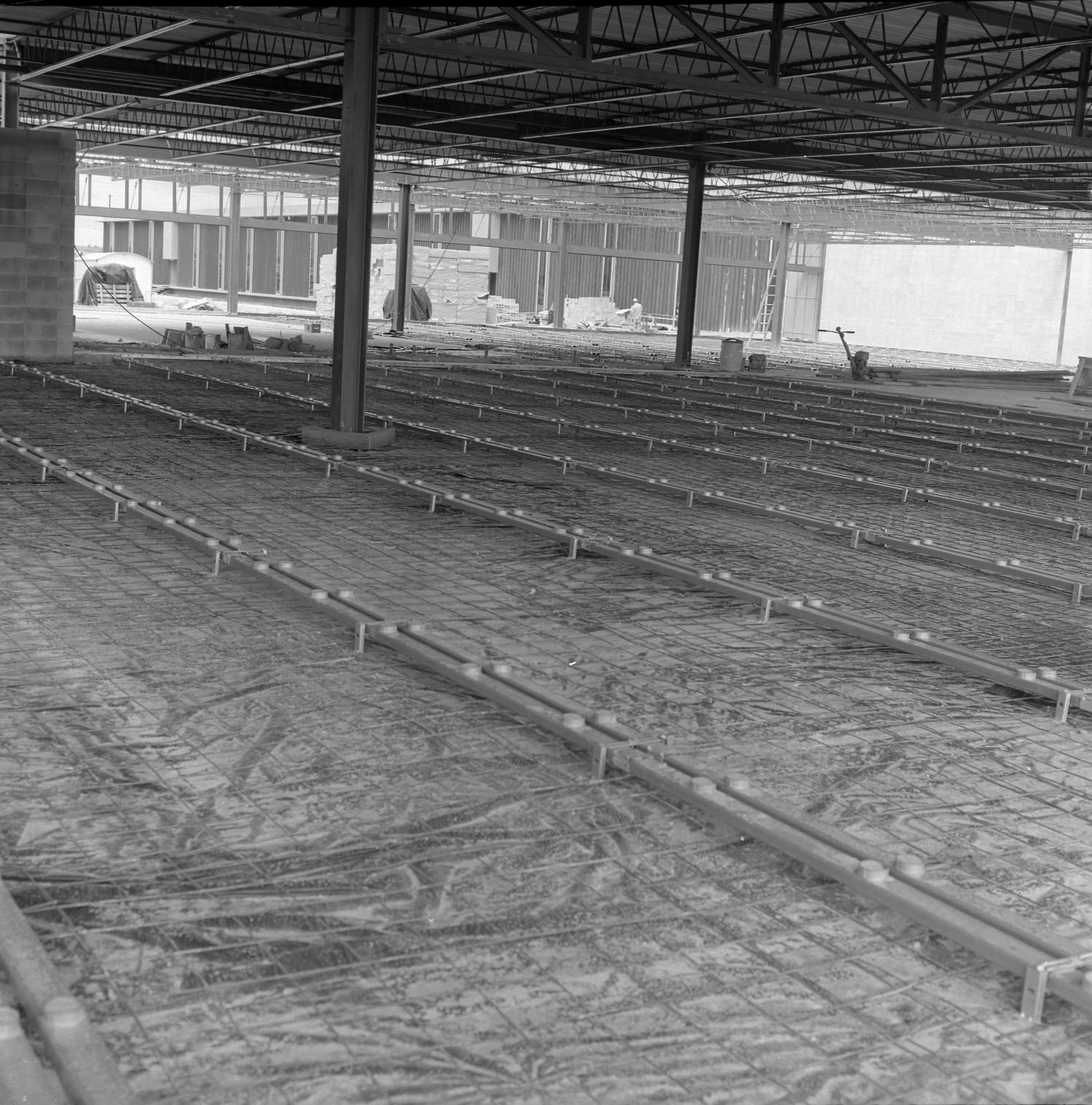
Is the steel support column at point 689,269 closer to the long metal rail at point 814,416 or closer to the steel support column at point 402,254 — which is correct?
the long metal rail at point 814,416

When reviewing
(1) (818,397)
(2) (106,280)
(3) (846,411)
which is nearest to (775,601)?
(3) (846,411)

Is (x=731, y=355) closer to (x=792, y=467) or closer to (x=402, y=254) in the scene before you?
(x=402, y=254)

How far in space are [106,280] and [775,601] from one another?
43.0 metres

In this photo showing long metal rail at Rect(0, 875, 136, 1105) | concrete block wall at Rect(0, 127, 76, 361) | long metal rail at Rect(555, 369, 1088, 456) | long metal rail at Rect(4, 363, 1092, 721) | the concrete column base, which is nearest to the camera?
long metal rail at Rect(0, 875, 136, 1105)

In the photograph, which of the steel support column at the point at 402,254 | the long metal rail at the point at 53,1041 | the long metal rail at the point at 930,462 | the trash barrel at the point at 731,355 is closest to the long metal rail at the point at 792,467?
the long metal rail at the point at 930,462

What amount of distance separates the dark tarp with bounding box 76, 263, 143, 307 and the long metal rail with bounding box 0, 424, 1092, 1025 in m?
41.0

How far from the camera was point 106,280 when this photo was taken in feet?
152

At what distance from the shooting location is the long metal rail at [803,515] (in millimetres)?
9375

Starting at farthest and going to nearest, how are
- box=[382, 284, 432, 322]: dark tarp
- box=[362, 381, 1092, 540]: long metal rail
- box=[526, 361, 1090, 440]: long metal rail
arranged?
box=[382, 284, 432, 322]: dark tarp → box=[526, 361, 1090, 440]: long metal rail → box=[362, 381, 1092, 540]: long metal rail

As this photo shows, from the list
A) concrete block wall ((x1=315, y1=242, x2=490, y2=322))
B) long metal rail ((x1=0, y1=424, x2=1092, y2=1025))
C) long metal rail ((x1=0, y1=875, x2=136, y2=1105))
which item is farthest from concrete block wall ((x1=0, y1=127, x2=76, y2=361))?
concrete block wall ((x1=315, y1=242, x2=490, y2=322))

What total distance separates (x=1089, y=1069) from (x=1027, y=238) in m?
48.2

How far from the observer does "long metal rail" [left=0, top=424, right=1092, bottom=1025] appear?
12.1 feet

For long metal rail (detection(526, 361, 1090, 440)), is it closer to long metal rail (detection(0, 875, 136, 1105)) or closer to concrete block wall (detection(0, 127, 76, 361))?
concrete block wall (detection(0, 127, 76, 361))

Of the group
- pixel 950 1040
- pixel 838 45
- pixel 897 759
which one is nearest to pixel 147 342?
pixel 838 45
